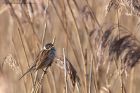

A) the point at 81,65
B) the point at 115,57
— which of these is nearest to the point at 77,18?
the point at 81,65

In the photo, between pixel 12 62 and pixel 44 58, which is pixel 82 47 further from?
pixel 12 62

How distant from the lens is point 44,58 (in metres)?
2.28

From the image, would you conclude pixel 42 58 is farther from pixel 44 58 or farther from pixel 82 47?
pixel 82 47

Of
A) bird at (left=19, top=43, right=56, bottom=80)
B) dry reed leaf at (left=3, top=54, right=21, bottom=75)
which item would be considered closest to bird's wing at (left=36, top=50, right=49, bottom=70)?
bird at (left=19, top=43, right=56, bottom=80)

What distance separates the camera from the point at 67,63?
2.12 m

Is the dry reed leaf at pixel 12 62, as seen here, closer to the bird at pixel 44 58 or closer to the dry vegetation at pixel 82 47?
the dry vegetation at pixel 82 47

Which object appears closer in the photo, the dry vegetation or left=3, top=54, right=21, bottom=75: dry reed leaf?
the dry vegetation

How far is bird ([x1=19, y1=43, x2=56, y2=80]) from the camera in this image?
2201 mm

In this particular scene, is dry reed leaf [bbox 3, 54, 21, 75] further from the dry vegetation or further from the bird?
the bird

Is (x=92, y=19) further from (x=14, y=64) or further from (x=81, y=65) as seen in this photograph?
(x=14, y=64)

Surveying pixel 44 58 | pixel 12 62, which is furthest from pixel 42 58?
pixel 12 62

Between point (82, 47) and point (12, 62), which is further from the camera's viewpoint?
point (82, 47)

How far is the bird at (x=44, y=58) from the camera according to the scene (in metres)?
2.20

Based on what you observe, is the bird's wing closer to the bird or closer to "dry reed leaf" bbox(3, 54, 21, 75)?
the bird
